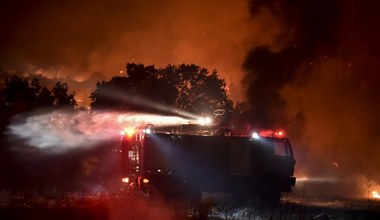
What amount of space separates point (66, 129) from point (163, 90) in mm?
13689

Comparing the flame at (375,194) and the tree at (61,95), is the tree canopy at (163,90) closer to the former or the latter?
the tree at (61,95)

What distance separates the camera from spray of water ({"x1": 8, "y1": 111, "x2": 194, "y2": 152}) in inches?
1250

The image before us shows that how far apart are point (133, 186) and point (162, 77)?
97.0 feet

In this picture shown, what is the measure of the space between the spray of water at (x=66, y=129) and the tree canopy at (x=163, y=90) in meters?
6.61

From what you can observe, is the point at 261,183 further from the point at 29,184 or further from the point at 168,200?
the point at 29,184

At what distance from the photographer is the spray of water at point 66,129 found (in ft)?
104

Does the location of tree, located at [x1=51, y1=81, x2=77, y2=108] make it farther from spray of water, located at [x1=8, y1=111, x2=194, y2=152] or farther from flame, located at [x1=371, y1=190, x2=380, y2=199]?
flame, located at [x1=371, y1=190, x2=380, y2=199]

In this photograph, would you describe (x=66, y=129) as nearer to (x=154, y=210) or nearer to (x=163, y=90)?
(x=163, y=90)

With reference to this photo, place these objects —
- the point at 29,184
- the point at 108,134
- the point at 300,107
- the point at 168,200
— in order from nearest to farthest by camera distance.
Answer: the point at 168,200, the point at 29,184, the point at 300,107, the point at 108,134

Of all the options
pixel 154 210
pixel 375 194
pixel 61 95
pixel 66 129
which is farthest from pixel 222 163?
pixel 61 95

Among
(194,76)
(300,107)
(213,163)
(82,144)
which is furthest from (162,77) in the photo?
(213,163)

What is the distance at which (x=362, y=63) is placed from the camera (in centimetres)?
2853

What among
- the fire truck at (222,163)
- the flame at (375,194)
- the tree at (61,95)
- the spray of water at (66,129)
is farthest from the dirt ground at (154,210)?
the tree at (61,95)

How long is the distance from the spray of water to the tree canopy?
661 cm
